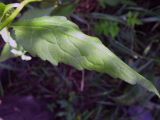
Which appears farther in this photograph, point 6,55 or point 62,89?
point 62,89

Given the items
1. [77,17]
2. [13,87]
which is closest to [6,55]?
[77,17]

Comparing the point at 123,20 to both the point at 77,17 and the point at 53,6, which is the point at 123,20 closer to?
the point at 77,17

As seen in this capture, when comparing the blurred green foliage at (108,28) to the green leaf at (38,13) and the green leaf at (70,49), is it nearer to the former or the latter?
the green leaf at (38,13)

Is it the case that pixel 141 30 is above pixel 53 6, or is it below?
below

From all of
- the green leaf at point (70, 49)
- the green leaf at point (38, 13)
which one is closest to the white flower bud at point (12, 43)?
the green leaf at point (70, 49)

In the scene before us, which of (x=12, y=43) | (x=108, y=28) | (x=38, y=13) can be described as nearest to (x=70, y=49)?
(x=12, y=43)

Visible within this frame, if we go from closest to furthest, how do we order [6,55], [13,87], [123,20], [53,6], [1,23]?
[1,23] < [6,55] < [53,6] < [123,20] < [13,87]

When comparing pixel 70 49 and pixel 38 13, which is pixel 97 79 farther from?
pixel 70 49

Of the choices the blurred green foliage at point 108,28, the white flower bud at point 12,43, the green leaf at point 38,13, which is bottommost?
the blurred green foliage at point 108,28
